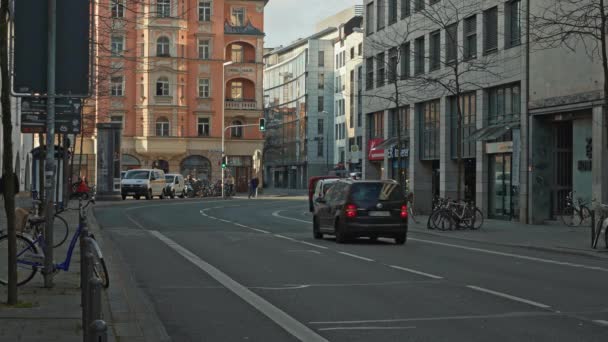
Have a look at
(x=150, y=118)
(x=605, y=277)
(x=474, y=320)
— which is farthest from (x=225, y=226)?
(x=150, y=118)

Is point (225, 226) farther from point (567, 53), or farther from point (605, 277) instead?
point (605, 277)

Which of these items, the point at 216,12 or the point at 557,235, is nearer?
the point at 557,235

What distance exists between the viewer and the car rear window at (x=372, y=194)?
24672mm

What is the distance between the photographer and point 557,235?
28641 mm

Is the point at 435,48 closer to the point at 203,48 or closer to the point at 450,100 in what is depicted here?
the point at 450,100

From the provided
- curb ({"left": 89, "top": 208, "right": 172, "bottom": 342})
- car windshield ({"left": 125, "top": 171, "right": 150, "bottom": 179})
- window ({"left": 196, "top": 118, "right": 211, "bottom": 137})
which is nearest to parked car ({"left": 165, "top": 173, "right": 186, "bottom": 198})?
car windshield ({"left": 125, "top": 171, "right": 150, "bottom": 179})

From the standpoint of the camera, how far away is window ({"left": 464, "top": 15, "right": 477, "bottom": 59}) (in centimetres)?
4159

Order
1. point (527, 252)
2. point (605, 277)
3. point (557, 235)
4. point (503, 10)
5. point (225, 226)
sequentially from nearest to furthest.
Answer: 1. point (605, 277)
2. point (527, 252)
3. point (557, 235)
4. point (225, 226)
5. point (503, 10)

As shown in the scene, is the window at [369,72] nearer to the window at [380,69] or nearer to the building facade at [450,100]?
the building facade at [450,100]

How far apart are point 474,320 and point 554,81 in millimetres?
25511

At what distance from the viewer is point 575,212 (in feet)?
112

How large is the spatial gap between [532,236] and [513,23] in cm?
1251

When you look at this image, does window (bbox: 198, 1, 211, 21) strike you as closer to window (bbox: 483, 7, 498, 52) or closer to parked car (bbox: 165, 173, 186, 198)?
parked car (bbox: 165, 173, 186, 198)

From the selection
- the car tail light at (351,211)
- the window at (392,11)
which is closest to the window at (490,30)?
the window at (392,11)
